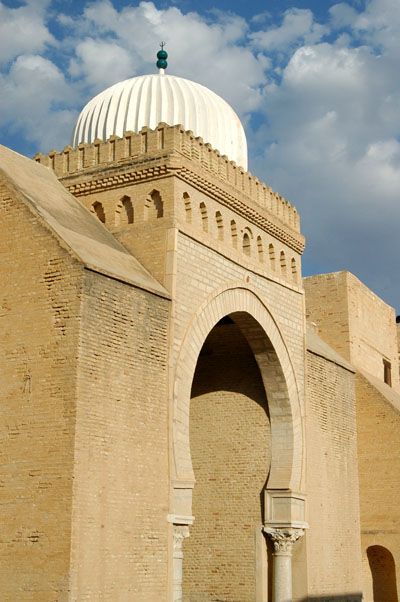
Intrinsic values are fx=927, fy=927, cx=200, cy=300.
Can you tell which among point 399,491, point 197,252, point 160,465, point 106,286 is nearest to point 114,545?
point 160,465

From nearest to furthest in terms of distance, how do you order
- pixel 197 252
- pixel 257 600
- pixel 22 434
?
pixel 22 434 < pixel 197 252 < pixel 257 600

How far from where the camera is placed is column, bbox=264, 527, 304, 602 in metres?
16.0

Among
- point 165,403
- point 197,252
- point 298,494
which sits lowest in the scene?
point 298,494

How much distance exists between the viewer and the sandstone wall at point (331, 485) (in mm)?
16953

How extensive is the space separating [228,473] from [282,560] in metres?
1.84

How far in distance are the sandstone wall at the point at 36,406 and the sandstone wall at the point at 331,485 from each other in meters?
6.75

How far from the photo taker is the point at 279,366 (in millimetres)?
16656

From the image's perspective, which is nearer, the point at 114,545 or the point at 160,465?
the point at 114,545

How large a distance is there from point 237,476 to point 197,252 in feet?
15.0

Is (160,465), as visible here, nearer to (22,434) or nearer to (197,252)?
(22,434)

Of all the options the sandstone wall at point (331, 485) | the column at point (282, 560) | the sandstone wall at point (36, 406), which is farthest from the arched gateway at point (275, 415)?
the sandstone wall at point (36, 406)

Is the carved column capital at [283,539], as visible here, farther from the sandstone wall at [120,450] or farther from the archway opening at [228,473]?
the sandstone wall at [120,450]

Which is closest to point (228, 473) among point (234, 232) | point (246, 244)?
point (246, 244)

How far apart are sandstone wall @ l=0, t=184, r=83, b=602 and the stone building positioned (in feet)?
0.08
